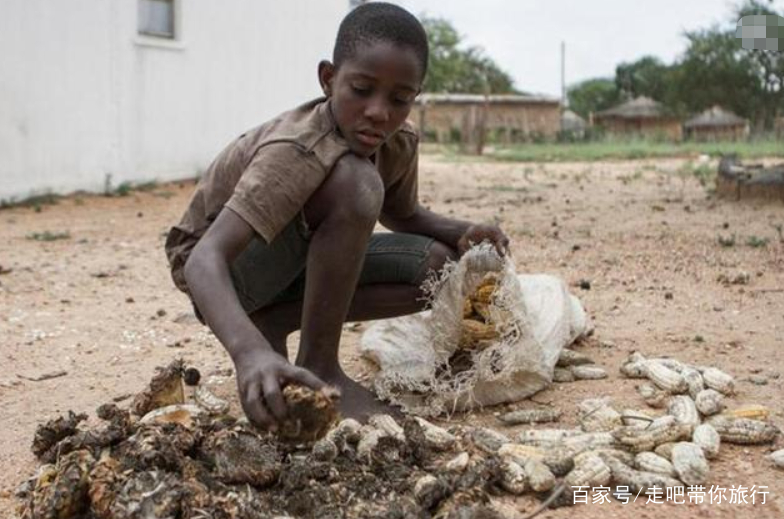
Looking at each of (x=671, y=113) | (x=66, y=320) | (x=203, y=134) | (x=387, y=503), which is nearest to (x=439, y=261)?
(x=387, y=503)

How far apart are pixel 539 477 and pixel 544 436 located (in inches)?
12.0

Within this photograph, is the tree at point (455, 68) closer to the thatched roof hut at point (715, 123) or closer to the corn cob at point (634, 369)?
the thatched roof hut at point (715, 123)

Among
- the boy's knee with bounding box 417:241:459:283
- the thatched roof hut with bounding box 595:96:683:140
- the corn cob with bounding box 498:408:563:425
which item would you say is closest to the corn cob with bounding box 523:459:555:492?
the corn cob with bounding box 498:408:563:425

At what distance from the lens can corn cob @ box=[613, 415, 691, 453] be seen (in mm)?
2379

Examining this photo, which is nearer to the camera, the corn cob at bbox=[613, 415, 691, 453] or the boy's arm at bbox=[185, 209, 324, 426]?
the boy's arm at bbox=[185, 209, 324, 426]

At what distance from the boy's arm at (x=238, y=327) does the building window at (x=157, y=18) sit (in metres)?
8.18

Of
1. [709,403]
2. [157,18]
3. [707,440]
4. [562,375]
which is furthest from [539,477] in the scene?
[157,18]

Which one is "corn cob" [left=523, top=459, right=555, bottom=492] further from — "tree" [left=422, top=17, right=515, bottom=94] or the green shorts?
"tree" [left=422, top=17, right=515, bottom=94]

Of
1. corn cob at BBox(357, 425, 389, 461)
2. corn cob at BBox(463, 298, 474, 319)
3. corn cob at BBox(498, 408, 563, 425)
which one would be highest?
corn cob at BBox(463, 298, 474, 319)

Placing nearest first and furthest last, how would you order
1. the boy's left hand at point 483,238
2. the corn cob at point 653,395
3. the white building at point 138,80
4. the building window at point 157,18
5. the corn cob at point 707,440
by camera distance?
the corn cob at point 707,440, the corn cob at point 653,395, the boy's left hand at point 483,238, the white building at point 138,80, the building window at point 157,18

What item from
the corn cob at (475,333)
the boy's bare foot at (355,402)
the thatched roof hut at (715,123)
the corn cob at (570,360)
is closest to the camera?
the boy's bare foot at (355,402)

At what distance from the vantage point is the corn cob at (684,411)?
2525mm

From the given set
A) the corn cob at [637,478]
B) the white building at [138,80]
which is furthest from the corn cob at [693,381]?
the white building at [138,80]

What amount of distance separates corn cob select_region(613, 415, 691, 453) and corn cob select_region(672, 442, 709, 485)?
8 centimetres
